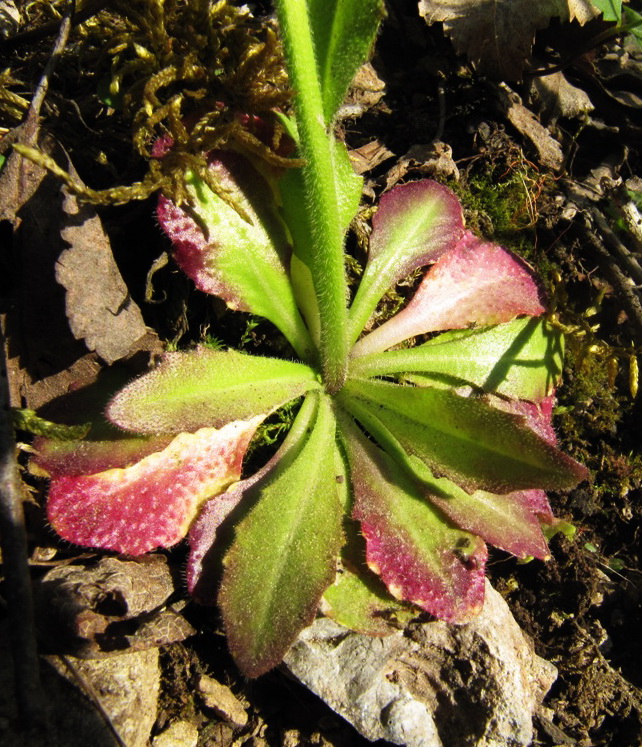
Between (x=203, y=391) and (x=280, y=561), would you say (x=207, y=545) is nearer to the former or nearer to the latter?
(x=280, y=561)

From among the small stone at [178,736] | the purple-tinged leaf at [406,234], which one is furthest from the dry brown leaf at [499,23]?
the small stone at [178,736]

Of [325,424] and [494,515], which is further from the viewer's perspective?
[325,424]

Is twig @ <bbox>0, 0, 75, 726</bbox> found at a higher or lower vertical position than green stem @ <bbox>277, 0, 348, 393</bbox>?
lower

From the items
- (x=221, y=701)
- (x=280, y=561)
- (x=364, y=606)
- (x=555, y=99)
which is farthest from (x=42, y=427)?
(x=555, y=99)

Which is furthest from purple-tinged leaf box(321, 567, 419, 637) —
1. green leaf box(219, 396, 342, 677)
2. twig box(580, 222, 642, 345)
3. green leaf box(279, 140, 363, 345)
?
twig box(580, 222, 642, 345)

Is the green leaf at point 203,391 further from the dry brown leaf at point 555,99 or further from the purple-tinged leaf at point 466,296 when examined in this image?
the dry brown leaf at point 555,99

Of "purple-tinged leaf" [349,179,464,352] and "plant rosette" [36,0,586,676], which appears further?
"purple-tinged leaf" [349,179,464,352]

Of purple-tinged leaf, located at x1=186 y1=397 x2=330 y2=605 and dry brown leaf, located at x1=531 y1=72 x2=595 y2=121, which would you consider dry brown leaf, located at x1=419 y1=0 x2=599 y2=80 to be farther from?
purple-tinged leaf, located at x1=186 y1=397 x2=330 y2=605

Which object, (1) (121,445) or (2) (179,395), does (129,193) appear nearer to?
(2) (179,395)
